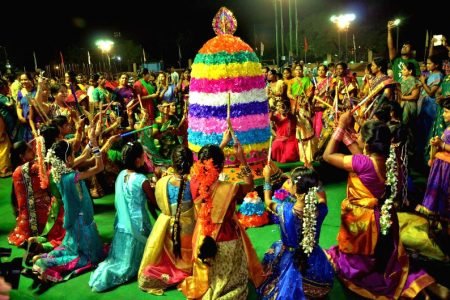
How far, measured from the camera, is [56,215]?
4637 millimetres

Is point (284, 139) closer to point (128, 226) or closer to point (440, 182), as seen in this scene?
point (440, 182)

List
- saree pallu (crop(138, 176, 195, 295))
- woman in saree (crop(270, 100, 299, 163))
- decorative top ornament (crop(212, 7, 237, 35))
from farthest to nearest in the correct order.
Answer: woman in saree (crop(270, 100, 299, 163)) → decorative top ornament (crop(212, 7, 237, 35)) → saree pallu (crop(138, 176, 195, 295))

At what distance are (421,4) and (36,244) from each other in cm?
2677

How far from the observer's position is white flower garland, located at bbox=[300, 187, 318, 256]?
3.00 metres

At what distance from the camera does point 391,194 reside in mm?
3445

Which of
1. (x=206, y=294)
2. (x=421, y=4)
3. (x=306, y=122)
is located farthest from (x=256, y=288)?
(x=421, y=4)

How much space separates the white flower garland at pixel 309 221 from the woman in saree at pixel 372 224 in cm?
57

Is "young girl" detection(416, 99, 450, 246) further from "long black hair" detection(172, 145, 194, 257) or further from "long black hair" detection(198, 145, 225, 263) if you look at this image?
"long black hair" detection(172, 145, 194, 257)

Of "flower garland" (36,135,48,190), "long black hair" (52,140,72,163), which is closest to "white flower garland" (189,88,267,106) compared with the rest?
"long black hair" (52,140,72,163)

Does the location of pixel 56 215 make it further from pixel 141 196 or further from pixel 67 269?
pixel 141 196

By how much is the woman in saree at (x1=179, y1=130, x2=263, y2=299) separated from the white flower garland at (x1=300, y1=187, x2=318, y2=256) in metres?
0.53

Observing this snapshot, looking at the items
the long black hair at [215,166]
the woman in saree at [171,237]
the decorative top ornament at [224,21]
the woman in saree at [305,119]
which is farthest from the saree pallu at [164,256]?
the woman in saree at [305,119]

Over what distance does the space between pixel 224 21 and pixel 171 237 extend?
3194 mm

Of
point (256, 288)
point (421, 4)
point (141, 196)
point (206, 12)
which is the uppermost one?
point (206, 12)
